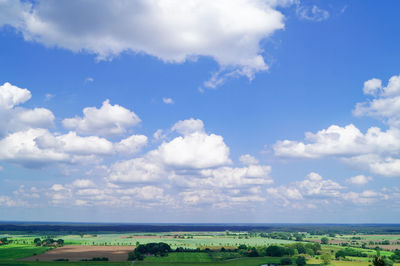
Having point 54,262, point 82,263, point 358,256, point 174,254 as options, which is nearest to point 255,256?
point 174,254

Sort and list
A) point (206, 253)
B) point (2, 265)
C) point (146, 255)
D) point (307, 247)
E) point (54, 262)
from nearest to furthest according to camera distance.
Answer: point (2, 265), point (54, 262), point (146, 255), point (206, 253), point (307, 247)

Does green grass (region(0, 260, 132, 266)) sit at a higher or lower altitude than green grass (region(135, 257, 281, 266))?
higher

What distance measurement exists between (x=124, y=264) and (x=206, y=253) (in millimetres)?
50154

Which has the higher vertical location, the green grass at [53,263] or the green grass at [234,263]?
the green grass at [53,263]

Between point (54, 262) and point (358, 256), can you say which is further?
point (358, 256)

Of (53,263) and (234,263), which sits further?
(234,263)

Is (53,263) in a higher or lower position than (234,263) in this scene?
higher

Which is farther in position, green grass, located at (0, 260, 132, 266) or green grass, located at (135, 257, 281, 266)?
green grass, located at (135, 257, 281, 266)

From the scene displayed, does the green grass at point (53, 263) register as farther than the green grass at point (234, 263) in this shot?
No

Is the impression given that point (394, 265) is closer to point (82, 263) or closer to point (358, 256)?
point (358, 256)

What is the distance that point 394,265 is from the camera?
120688mm

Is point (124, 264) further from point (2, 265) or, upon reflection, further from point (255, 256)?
point (255, 256)

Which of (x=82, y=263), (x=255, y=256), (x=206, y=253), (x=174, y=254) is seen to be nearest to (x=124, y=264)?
(x=82, y=263)

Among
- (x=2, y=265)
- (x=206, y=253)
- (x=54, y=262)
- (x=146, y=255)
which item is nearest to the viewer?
(x=2, y=265)
